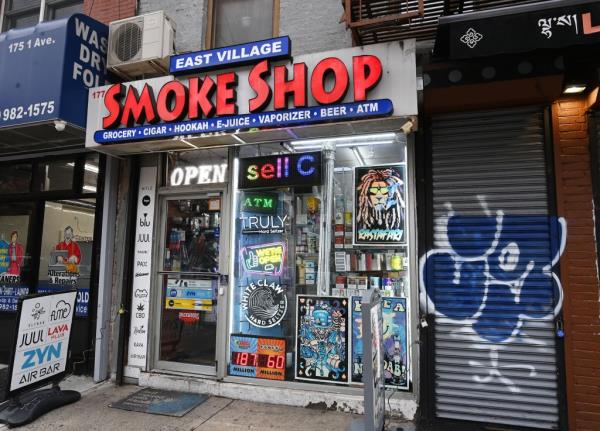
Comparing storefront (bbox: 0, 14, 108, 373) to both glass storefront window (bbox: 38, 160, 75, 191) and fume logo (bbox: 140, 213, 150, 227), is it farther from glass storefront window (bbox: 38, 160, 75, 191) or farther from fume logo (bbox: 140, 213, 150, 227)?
fume logo (bbox: 140, 213, 150, 227)

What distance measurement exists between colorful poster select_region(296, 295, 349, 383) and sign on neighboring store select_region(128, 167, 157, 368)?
2.20 meters

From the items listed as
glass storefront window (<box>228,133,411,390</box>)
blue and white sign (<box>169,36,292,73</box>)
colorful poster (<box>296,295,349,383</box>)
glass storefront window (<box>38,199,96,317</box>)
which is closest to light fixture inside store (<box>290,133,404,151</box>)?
glass storefront window (<box>228,133,411,390</box>)

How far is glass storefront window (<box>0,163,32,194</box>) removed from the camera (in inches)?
269

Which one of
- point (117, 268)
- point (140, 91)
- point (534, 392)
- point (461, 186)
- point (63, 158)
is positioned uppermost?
point (140, 91)

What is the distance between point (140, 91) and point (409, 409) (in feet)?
15.8

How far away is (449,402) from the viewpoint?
14.8 ft

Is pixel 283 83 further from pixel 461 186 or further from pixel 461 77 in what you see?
pixel 461 186

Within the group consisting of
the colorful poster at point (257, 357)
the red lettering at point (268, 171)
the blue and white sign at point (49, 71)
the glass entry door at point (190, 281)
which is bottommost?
the colorful poster at point (257, 357)

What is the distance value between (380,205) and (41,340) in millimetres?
4225

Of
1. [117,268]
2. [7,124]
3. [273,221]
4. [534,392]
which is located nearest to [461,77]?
[273,221]

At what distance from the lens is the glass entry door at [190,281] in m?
5.60

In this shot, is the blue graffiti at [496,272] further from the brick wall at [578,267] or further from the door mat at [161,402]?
the door mat at [161,402]

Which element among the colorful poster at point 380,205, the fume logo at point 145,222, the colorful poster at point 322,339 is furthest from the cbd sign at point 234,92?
the colorful poster at point 322,339

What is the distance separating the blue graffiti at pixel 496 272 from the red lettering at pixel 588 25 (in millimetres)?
1836
